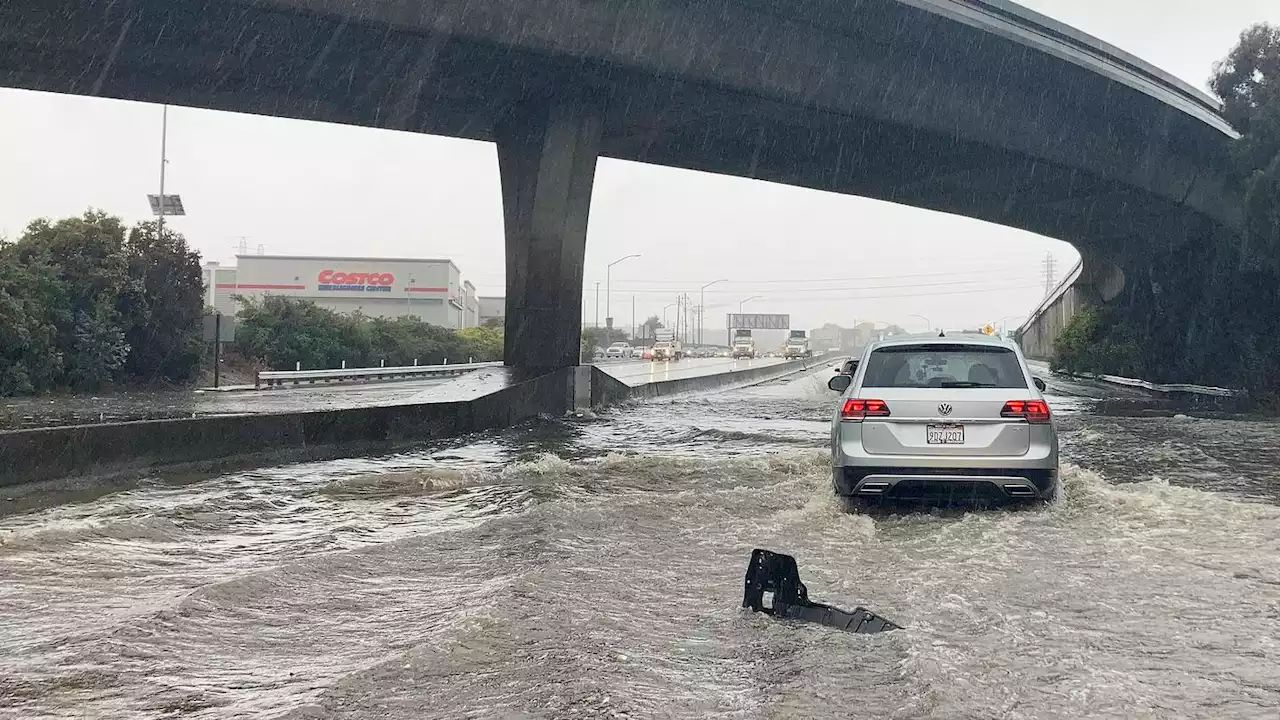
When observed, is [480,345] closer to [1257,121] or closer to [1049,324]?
[1049,324]

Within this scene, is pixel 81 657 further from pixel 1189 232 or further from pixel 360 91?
pixel 1189 232

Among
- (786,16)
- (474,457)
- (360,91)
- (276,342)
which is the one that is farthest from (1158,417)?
(276,342)

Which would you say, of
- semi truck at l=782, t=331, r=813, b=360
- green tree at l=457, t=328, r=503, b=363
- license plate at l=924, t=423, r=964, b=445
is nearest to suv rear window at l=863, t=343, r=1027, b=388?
license plate at l=924, t=423, r=964, b=445

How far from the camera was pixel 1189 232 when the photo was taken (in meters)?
38.8

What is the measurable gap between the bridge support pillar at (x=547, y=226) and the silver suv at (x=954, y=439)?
14174mm

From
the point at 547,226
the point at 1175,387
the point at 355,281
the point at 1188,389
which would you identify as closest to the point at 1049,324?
the point at 1175,387

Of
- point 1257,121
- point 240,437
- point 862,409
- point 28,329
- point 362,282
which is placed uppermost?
point 1257,121

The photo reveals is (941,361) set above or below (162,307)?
below

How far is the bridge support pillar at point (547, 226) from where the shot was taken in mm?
23188

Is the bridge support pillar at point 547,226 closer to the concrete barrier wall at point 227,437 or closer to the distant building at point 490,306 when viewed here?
the concrete barrier wall at point 227,437

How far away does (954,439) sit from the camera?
888 centimetres

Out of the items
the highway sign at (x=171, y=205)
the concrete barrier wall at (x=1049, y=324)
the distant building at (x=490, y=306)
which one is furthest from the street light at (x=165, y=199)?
the distant building at (x=490, y=306)

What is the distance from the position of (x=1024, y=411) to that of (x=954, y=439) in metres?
0.62

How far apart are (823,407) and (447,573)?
67.4 ft
